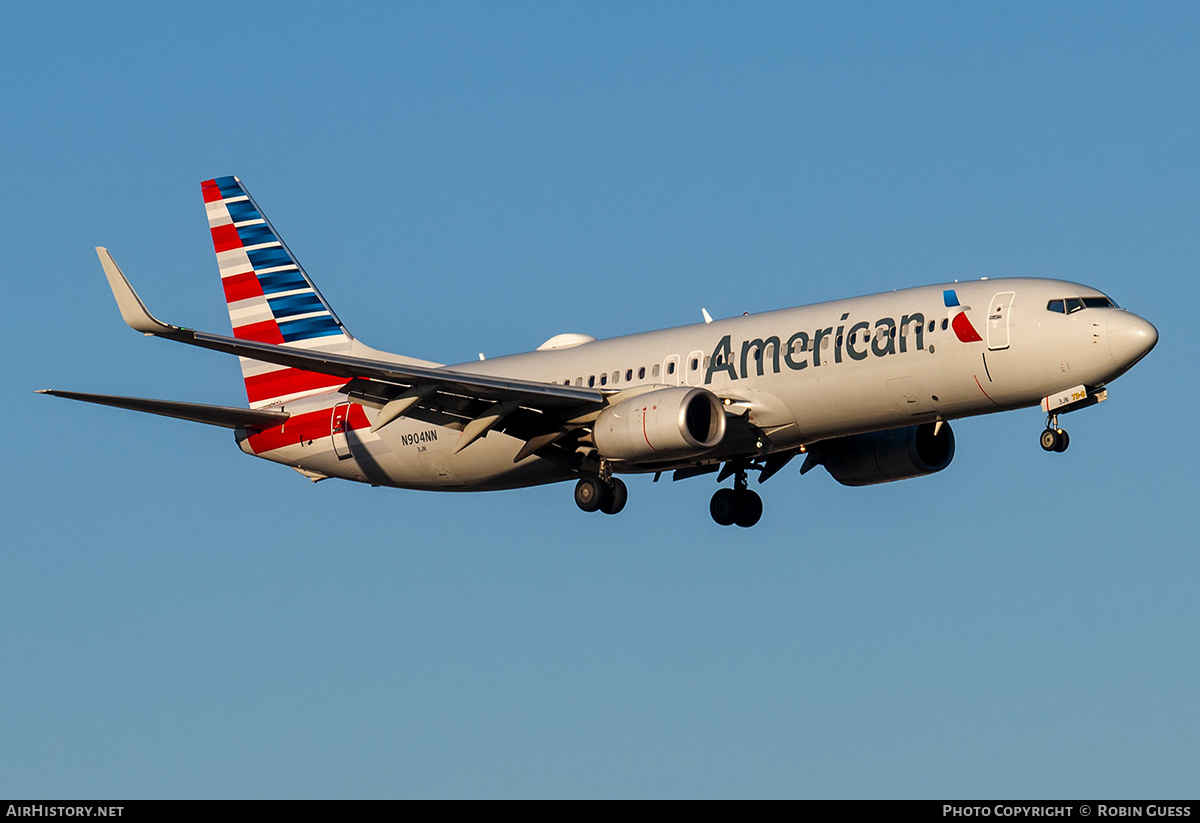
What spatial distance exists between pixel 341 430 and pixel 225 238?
9.69 metres

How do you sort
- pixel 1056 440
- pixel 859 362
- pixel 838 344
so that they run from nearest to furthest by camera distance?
1. pixel 1056 440
2. pixel 859 362
3. pixel 838 344

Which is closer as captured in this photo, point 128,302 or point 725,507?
point 128,302

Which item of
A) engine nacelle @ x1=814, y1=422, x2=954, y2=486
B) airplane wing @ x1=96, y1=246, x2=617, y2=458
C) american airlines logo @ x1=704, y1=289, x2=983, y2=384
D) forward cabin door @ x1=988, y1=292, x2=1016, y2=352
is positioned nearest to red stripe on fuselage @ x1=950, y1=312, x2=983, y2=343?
american airlines logo @ x1=704, y1=289, x2=983, y2=384

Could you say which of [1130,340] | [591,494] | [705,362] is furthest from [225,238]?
[1130,340]

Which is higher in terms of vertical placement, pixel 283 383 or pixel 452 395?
pixel 283 383

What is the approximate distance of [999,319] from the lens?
1565 inches

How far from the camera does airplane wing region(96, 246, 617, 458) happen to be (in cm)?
3997

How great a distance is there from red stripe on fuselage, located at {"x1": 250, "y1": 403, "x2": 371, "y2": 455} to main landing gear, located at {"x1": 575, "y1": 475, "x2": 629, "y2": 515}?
8301 millimetres

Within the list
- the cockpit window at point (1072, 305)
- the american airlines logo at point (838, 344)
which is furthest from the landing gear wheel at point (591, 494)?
the cockpit window at point (1072, 305)

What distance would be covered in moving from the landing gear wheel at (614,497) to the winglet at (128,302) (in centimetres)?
1255

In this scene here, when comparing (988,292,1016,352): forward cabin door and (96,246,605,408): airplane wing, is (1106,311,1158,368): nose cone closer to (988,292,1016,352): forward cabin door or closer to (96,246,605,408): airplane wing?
(988,292,1016,352): forward cabin door

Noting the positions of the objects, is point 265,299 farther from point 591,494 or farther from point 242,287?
point 591,494

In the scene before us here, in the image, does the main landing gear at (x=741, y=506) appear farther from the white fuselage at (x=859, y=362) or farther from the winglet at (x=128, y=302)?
the winglet at (x=128, y=302)
